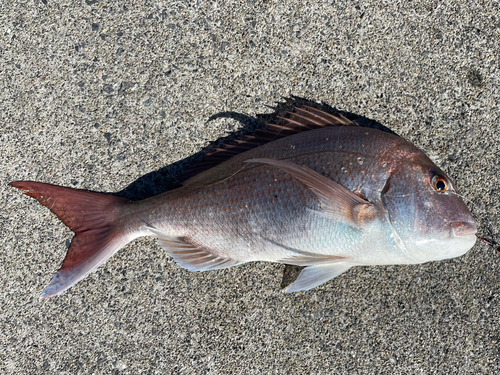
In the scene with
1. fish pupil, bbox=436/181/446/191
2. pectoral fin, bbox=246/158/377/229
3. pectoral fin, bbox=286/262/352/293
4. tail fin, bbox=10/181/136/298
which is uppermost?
fish pupil, bbox=436/181/446/191

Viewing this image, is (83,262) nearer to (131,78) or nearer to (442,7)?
(131,78)

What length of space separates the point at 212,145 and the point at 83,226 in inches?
32.8

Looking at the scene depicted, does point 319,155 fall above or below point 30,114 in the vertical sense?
above

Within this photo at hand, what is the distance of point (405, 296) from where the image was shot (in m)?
2.10

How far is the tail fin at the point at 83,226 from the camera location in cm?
192

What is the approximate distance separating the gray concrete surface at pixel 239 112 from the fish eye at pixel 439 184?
0.42 metres

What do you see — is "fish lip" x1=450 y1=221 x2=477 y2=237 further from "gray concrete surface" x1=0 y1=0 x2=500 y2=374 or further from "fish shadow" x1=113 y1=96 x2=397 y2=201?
"fish shadow" x1=113 y1=96 x2=397 y2=201

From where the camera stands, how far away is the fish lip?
1704mm

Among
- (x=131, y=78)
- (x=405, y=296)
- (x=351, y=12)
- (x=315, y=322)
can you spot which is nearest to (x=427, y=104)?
(x=351, y=12)

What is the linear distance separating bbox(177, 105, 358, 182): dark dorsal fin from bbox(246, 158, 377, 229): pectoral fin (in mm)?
307

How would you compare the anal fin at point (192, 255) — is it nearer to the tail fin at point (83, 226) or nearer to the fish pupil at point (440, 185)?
the tail fin at point (83, 226)

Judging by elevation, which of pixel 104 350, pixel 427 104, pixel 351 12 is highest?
pixel 351 12

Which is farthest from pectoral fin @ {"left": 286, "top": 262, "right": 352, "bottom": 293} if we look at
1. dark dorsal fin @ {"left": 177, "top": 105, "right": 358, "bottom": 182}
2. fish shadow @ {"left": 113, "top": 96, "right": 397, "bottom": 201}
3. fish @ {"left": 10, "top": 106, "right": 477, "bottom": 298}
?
fish shadow @ {"left": 113, "top": 96, "right": 397, "bottom": 201}

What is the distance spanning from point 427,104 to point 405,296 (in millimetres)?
1117
